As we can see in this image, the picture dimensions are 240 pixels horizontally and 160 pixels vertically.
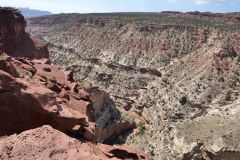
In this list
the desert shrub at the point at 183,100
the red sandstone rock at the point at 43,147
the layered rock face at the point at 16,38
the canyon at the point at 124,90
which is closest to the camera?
the red sandstone rock at the point at 43,147

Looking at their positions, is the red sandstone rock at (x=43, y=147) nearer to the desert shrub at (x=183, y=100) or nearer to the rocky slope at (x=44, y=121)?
the rocky slope at (x=44, y=121)

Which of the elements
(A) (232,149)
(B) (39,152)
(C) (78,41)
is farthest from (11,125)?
(C) (78,41)

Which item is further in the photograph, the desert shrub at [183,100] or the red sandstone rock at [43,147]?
the desert shrub at [183,100]

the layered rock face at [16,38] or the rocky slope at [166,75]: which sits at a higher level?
the layered rock face at [16,38]

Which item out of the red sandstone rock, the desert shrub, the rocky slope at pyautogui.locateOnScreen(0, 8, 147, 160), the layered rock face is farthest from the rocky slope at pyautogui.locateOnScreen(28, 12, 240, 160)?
the red sandstone rock

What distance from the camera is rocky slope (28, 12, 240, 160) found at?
217ft

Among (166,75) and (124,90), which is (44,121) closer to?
(166,75)

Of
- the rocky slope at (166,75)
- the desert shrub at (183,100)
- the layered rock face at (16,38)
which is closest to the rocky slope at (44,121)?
the layered rock face at (16,38)

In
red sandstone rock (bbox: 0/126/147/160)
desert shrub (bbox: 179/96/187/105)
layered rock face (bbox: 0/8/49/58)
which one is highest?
red sandstone rock (bbox: 0/126/147/160)

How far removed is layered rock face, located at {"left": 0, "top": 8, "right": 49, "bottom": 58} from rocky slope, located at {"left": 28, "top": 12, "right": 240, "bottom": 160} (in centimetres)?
1957

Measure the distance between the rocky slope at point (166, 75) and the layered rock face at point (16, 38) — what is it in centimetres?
1957

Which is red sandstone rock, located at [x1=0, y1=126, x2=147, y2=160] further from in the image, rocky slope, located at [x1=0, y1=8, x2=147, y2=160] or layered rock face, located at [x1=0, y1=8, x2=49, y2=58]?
layered rock face, located at [x1=0, y1=8, x2=49, y2=58]

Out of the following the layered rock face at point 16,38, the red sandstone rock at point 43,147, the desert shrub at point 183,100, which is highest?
the red sandstone rock at point 43,147

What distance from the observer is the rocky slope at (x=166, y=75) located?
217ft
